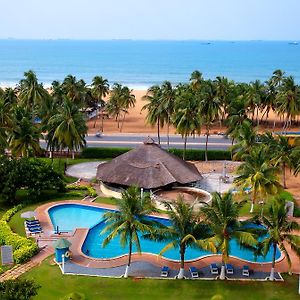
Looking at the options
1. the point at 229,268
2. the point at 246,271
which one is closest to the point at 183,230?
the point at 229,268

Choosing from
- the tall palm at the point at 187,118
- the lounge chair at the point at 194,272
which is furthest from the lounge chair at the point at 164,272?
the tall palm at the point at 187,118

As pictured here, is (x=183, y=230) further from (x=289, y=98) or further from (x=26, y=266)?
(x=289, y=98)

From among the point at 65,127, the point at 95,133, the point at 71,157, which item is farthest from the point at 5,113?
the point at 95,133

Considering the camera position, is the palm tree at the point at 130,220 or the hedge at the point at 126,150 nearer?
the palm tree at the point at 130,220

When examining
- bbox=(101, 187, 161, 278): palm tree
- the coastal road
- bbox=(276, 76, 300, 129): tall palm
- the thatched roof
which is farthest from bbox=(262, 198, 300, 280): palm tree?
bbox=(276, 76, 300, 129): tall palm

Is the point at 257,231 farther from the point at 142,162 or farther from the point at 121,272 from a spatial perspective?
the point at 142,162

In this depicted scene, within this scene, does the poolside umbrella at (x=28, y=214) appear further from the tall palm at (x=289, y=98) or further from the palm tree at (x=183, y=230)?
the tall palm at (x=289, y=98)
